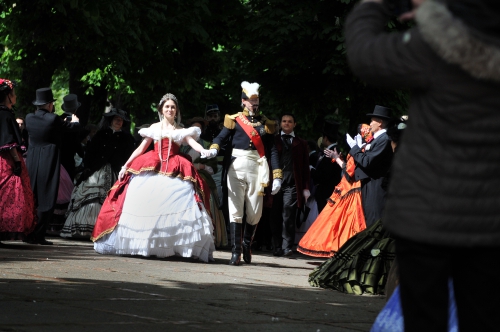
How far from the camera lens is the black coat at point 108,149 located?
52.4ft

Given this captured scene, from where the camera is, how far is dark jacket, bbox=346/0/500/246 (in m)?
3.06

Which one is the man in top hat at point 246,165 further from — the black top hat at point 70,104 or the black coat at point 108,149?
the black top hat at point 70,104

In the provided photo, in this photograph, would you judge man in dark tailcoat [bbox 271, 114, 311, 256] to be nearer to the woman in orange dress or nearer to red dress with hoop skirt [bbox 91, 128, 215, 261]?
the woman in orange dress

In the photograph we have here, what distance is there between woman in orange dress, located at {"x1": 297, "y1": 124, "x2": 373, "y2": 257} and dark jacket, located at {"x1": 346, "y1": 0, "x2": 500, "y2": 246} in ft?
29.6

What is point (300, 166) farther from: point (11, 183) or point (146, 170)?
point (11, 183)

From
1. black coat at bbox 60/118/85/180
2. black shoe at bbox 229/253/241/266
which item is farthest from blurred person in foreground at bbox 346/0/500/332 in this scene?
black coat at bbox 60/118/85/180

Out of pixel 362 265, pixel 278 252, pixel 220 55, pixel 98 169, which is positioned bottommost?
pixel 362 265

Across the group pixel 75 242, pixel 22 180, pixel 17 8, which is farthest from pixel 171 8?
pixel 22 180

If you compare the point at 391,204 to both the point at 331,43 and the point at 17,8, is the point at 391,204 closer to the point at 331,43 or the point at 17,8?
the point at 17,8

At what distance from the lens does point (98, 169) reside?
1606cm

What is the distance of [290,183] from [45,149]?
3566 millimetres

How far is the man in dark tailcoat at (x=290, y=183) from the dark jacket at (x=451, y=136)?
11.8 metres

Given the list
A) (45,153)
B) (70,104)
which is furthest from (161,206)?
(70,104)

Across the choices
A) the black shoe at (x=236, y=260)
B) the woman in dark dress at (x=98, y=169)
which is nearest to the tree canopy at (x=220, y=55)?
the woman in dark dress at (x=98, y=169)
